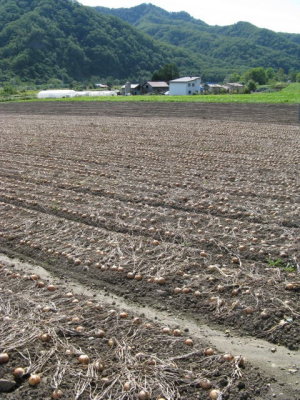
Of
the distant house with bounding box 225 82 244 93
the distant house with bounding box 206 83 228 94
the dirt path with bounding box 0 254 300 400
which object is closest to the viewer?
the dirt path with bounding box 0 254 300 400

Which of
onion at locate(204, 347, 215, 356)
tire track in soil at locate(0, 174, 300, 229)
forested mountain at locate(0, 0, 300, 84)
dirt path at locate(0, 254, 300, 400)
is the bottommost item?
dirt path at locate(0, 254, 300, 400)

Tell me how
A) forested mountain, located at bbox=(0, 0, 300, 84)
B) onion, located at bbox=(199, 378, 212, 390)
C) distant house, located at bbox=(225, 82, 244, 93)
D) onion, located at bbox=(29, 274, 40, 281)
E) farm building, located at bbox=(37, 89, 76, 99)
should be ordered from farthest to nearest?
1. forested mountain, located at bbox=(0, 0, 300, 84)
2. distant house, located at bbox=(225, 82, 244, 93)
3. farm building, located at bbox=(37, 89, 76, 99)
4. onion, located at bbox=(29, 274, 40, 281)
5. onion, located at bbox=(199, 378, 212, 390)

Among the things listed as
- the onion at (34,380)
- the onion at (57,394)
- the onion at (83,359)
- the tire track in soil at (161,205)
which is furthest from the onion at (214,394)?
the tire track in soil at (161,205)

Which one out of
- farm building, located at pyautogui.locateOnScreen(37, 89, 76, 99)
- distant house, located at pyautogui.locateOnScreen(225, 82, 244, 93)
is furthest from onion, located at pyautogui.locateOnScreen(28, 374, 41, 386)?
distant house, located at pyautogui.locateOnScreen(225, 82, 244, 93)

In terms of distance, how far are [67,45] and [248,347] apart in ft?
441

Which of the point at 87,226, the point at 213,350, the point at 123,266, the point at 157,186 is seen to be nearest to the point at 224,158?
the point at 157,186

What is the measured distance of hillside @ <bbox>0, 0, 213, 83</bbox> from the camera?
11506 centimetres

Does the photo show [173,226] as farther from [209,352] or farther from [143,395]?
[143,395]

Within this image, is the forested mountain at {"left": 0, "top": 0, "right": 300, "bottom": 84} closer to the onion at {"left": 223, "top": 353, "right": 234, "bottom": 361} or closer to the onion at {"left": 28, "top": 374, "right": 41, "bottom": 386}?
the onion at {"left": 28, "top": 374, "right": 41, "bottom": 386}

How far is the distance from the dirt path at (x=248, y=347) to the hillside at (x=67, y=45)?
110 meters

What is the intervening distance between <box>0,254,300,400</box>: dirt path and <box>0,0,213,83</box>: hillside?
109858mm

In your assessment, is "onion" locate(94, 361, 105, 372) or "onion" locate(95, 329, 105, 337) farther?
"onion" locate(95, 329, 105, 337)

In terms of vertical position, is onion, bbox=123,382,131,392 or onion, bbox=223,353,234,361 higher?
onion, bbox=123,382,131,392

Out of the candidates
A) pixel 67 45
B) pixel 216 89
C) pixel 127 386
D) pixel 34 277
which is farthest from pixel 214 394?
pixel 67 45
